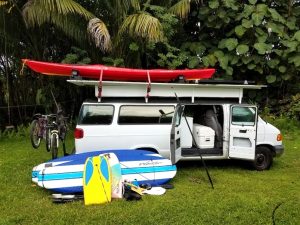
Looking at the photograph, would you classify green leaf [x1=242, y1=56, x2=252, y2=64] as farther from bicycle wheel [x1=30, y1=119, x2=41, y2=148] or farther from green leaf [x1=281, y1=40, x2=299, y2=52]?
bicycle wheel [x1=30, y1=119, x2=41, y2=148]

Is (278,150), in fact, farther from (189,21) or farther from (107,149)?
(189,21)

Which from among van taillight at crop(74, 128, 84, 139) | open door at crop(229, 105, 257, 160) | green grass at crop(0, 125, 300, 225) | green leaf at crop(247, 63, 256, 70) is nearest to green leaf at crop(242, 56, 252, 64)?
green leaf at crop(247, 63, 256, 70)

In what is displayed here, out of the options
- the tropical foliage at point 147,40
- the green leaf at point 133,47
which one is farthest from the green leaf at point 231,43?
the green leaf at point 133,47

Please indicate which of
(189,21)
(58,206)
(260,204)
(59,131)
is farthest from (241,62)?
(58,206)

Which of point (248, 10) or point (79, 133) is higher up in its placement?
point (248, 10)

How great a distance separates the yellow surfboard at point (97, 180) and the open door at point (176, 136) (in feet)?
4.40

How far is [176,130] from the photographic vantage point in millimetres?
7680

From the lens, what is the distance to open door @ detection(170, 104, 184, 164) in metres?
7.26

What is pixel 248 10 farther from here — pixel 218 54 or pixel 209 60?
pixel 209 60

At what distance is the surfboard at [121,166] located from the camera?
668 centimetres

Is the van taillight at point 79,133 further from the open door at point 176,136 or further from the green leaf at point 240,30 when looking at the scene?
the green leaf at point 240,30

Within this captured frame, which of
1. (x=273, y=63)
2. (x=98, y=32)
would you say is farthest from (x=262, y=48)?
(x=98, y=32)

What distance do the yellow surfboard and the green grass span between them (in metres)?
0.17

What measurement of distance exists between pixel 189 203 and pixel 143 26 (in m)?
5.79
